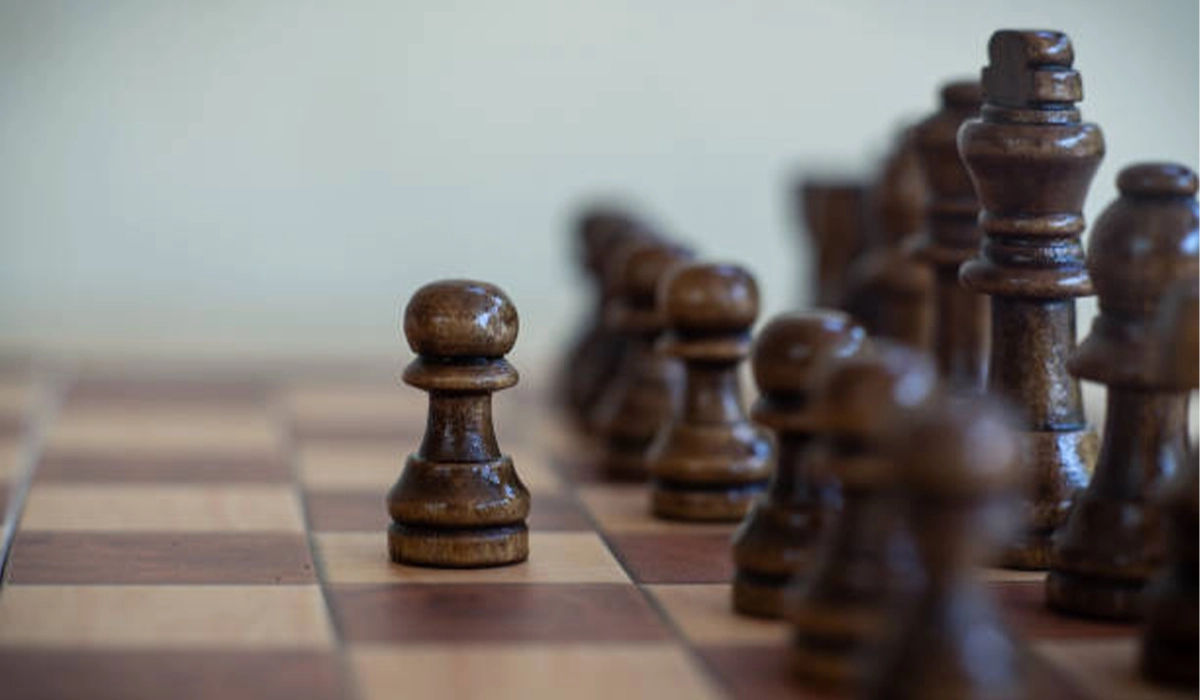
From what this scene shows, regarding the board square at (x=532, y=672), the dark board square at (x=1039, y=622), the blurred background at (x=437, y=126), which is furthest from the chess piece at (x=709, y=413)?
the blurred background at (x=437, y=126)

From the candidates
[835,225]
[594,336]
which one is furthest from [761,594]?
[835,225]

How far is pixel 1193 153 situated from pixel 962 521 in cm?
381

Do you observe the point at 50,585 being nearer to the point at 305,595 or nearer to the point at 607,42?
the point at 305,595

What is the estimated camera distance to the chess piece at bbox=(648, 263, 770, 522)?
1.77 m

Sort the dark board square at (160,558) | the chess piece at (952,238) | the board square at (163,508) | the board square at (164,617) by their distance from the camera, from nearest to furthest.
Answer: the board square at (164,617), the dark board square at (160,558), the board square at (163,508), the chess piece at (952,238)

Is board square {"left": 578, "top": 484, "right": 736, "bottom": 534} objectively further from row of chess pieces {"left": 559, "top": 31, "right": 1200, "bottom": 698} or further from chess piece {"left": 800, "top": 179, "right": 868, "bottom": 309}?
chess piece {"left": 800, "top": 179, "right": 868, "bottom": 309}

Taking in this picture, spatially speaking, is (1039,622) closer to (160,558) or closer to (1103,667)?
(1103,667)

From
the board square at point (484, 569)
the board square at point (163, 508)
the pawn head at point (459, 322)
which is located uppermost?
the pawn head at point (459, 322)

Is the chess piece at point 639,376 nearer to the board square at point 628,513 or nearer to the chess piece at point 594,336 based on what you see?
the board square at point 628,513

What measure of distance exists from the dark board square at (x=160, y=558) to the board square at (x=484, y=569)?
0.03m

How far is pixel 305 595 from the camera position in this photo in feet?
4.64

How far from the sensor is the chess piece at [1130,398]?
133cm

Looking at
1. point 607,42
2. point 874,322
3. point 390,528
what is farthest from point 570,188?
point 390,528

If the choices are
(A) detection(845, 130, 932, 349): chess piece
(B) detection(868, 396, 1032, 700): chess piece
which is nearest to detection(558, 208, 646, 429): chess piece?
(A) detection(845, 130, 932, 349): chess piece
